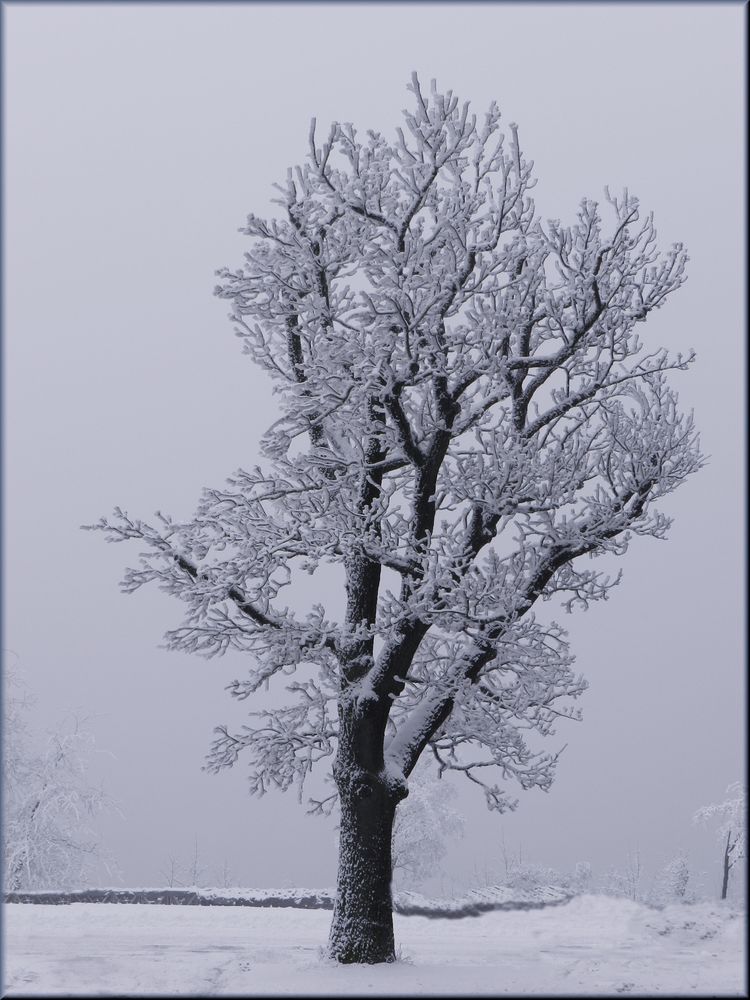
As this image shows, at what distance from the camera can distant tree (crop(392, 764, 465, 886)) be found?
3058 centimetres

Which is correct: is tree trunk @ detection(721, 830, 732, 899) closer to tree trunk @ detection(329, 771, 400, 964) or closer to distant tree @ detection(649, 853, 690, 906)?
distant tree @ detection(649, 853, 690, 906)

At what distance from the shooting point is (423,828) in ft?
101

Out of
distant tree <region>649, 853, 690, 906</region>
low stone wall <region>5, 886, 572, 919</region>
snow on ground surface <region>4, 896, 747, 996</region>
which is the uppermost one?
snow on ground surface <region>4, 896, 747, 996</region>

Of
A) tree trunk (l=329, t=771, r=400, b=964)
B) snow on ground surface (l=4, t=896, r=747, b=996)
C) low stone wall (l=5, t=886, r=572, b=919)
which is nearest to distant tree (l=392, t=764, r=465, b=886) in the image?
low stone wall (l=5, t=886, r=572, b=919)

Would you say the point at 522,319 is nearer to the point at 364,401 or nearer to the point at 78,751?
the point at 364,401

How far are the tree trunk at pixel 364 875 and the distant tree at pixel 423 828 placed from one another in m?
17.8

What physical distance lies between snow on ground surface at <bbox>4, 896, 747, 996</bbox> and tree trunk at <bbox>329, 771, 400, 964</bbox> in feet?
1.08

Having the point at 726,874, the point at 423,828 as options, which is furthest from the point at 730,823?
the point at 423,828

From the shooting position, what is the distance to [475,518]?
512 inches

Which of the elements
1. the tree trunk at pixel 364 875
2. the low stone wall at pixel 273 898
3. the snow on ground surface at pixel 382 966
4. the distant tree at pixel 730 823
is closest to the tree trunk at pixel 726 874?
the distant tree at pixel 730 823

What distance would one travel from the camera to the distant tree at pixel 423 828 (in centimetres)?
3058

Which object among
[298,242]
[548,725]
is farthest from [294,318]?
[548,725]

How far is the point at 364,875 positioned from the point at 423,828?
19.4 metres

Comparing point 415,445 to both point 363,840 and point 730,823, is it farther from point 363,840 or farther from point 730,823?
point 730,823
